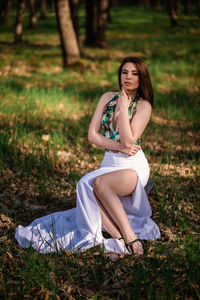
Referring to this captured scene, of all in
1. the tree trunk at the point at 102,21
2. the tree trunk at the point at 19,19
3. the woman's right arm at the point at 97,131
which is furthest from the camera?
the tree trunk at the point at 19,19

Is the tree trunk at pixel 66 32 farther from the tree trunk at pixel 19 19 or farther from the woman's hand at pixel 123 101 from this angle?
the woman's hand at pixel 123 101

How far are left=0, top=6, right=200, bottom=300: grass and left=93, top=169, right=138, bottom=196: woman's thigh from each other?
586 millimetres

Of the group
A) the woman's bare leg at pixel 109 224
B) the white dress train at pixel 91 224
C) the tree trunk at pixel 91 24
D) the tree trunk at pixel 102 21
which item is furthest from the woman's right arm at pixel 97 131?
the tree trunk at pixel 91 24

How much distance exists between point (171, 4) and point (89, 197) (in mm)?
22629

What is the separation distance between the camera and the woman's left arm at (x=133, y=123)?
3.13 m

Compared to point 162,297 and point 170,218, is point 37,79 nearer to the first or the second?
point 170,218

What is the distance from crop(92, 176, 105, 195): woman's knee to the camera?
3092 mm

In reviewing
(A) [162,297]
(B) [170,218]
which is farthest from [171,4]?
(A) [162,297]

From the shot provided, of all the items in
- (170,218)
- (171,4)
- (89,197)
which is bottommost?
(170,218)

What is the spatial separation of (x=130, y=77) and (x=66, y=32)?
8.03 m

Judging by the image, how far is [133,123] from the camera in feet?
10.5

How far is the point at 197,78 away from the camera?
32.9ft

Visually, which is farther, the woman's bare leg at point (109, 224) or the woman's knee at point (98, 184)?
the woman's bare leg at point (109, 224)

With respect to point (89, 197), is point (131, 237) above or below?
below
